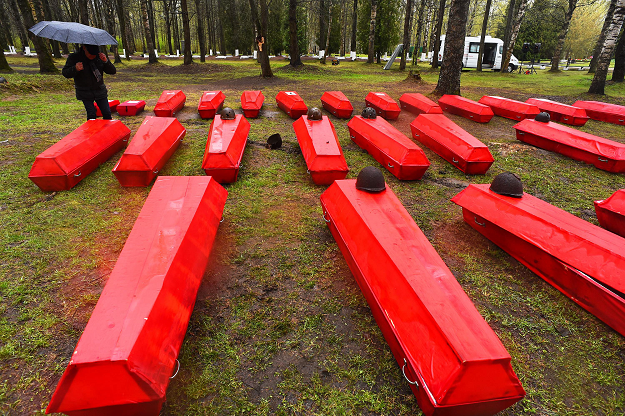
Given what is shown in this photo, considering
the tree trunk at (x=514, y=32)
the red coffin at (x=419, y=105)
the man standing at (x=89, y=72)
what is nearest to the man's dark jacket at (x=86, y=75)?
the man standing at (x=89, y=72)

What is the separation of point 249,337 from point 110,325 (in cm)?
112

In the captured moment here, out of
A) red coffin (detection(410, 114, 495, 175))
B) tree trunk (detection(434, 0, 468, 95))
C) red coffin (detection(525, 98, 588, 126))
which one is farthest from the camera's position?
tree trunk (detection(434, 0, 468, 95))

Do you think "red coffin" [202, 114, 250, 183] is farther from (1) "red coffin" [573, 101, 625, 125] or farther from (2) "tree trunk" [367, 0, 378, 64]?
(2) "tree trunk" [367, 0, 378, 64]

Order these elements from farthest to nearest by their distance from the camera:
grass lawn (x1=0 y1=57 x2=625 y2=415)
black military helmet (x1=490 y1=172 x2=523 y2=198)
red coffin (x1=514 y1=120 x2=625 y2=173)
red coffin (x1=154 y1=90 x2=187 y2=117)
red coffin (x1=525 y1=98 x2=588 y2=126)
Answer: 1. red coffin (x1=525 y1=98 x2=588 y2=126)
2. red coffin (x1=154 y1=90 x2=187 y2=117)
3. red coffin (x1=514 y1=120 x2=625 y2=173)
4. black military helmet (x1=490 y1=172 x2=523 y2=198)
5. grass lawn (x1=0 y1=57 x2=625 y2=415)

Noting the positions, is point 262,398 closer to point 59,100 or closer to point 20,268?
point 20,268

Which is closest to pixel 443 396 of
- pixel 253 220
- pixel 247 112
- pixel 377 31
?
pixel 253 220

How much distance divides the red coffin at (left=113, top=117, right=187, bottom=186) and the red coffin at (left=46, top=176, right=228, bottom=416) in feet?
6.70

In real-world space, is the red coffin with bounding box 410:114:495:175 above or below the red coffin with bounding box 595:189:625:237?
above

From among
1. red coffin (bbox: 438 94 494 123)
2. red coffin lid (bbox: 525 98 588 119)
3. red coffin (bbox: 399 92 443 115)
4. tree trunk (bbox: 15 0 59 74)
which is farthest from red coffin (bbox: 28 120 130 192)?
tree trunk (bbox: 15 0 59 74)

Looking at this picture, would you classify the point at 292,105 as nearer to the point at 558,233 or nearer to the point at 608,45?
the point at 558,233

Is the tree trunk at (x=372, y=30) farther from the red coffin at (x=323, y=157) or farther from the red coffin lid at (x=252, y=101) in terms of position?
the red coffin at (x=323, y=157)

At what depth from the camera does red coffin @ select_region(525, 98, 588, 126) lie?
29.8ft

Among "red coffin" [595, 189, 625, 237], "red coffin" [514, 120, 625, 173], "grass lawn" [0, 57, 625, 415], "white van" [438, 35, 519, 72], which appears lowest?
"grass lawn" [0, 57, 625, 415]

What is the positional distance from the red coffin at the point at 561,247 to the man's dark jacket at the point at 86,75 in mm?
6973
